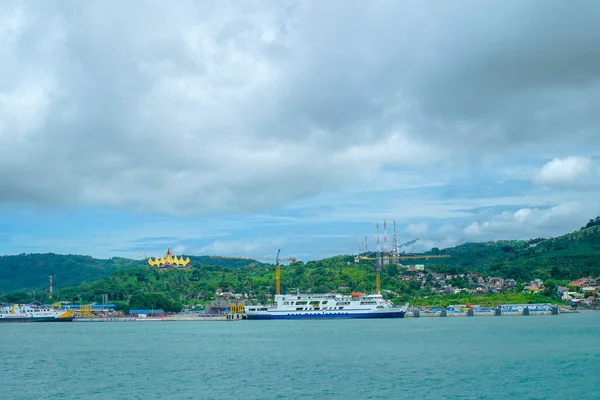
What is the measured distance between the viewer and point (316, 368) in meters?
50.0

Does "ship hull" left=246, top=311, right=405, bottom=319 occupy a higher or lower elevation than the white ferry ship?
lower

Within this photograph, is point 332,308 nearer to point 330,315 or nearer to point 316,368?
point 330,315

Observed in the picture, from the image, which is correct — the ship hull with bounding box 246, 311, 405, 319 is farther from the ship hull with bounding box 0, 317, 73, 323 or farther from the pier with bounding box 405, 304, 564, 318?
the ship hull with bounding box 0, 317, 73, 323

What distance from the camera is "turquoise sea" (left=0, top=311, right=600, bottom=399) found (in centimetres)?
4022

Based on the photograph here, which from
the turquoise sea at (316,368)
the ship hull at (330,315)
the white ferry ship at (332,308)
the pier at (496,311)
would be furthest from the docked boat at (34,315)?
the turquoise sea at (316,368)

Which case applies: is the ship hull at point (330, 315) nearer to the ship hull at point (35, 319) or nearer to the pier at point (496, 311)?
the pier at point (496, 311)

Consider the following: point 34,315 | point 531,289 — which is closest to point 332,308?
point 531,289

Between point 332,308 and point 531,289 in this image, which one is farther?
point 531,289

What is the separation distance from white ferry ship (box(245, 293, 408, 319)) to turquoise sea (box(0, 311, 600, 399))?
50.9 metres

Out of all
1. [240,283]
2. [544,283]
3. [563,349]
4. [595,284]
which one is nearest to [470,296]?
[544,283]

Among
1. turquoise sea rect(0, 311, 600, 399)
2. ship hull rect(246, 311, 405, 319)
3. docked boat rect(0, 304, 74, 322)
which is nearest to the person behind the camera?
turquoise sea rect(0, 311, 600, 399)

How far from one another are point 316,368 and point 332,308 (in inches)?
3181

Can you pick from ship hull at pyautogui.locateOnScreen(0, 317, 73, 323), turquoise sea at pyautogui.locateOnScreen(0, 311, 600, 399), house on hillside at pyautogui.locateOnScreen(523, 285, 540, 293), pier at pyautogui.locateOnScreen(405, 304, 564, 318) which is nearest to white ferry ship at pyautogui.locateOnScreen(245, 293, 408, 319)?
pier at pyautogui.locateOnScreen(405, 304, 564, 318)

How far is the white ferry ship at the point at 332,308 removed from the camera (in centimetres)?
12900
